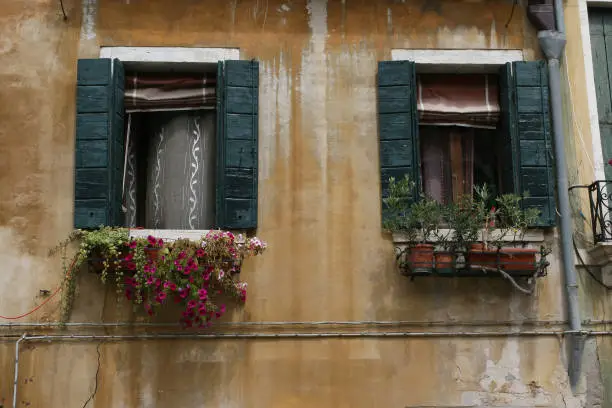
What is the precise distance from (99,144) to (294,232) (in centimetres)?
191

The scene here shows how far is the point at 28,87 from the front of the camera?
25.5 feet

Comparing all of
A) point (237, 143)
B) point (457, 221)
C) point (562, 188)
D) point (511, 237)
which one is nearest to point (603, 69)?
point (562, 188)

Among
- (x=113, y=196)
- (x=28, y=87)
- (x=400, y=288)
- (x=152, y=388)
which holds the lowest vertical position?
(x=152, y=388)

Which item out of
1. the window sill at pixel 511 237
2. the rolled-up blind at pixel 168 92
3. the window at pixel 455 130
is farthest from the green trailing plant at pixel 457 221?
the rolled-up blind at pixel 168 92

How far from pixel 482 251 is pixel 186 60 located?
3190mm

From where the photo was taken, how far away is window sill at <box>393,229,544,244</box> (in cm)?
746

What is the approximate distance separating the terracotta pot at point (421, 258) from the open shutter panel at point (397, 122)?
0.50 metres

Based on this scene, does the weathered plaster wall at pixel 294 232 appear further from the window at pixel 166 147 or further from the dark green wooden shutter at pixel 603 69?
the dark green wooden shutter at pixel 603 69

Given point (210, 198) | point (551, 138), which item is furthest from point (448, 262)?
point (210, 198)

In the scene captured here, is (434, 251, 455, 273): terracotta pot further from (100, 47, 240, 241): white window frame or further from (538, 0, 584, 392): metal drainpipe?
(100, 47, 240, 241): white window frame

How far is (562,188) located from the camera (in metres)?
7.70

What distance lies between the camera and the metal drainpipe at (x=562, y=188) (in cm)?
742

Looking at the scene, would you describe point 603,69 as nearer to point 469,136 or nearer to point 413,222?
point 469,136

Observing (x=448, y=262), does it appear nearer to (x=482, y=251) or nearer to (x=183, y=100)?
(x=482, y=251)
